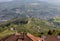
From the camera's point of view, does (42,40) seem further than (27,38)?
Yes

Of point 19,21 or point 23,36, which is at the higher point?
point 23,36

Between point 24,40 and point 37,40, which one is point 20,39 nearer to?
point 24,40

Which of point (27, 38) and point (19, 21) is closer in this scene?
point (27, 38)

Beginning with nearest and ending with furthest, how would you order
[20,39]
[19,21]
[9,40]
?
[20,39], [9,40], [19,21]

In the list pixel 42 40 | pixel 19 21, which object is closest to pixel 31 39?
pixel 42 40

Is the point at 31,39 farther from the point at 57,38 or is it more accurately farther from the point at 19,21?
the point at 19,21

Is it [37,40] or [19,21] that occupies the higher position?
[37,40]

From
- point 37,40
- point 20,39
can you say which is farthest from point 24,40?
point 37,40

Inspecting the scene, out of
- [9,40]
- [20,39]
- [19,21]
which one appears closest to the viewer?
[20,39]
